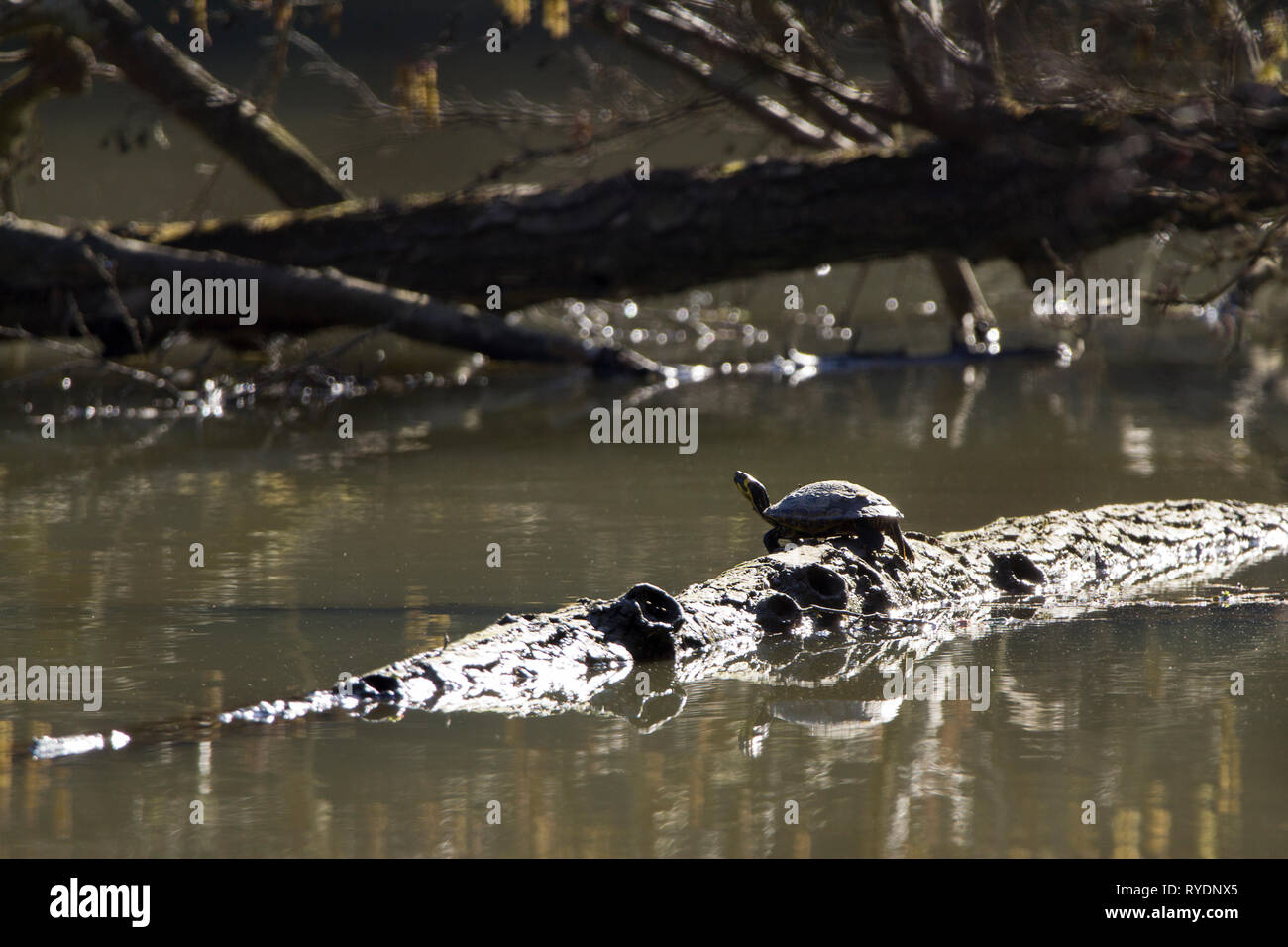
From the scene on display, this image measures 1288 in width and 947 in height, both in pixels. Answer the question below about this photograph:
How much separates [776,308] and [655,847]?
14181 mm

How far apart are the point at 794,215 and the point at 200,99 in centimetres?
444

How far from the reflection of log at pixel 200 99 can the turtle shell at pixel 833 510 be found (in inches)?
291

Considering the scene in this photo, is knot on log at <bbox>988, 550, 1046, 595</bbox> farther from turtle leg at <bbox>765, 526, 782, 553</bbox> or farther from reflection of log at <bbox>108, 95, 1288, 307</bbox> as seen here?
reflection of log at <bbox>108, 95, 1288, 307</bbox>

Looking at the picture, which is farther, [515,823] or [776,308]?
[776,308]

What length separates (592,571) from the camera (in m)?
4.44

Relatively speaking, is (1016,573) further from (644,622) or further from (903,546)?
(644,622)

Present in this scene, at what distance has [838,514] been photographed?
415 centimetres

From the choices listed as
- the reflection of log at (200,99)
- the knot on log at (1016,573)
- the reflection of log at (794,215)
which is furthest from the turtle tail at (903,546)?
the reflection of log at (200,99)

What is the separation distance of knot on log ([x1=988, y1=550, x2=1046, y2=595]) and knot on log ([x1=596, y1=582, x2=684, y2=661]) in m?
1.15

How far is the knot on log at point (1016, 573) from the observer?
430 cm

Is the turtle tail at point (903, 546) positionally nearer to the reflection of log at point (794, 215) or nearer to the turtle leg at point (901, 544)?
the turtle leg at point (901, 544)

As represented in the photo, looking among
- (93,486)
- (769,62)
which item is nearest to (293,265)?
(769,62)

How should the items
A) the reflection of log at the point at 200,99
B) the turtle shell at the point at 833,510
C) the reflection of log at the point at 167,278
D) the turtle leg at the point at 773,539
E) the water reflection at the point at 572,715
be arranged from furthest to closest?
the reflection of log at the point at 200,99
the reflection of log at the point at 167,278
the turtle leg at the point at 773,539
the turtle shell at the point at 833,510
the water reflection at the point at 572,715
